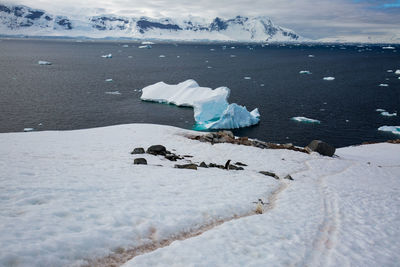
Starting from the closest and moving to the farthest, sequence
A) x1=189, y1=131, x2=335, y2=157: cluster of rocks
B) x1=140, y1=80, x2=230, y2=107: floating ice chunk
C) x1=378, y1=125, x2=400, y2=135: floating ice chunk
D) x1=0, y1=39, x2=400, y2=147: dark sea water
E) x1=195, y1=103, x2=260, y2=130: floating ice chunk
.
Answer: x1=189, y1=131, x2=335, y2=157: cluster of rocks, x1=378, y1=125, x2=400, y2=135: floating ice chunk, x1=0, y1=39, x2=400, y2=147: dark sea water, x1=195, y1=103, x2=260, y2=130: floating ice chunk, x1=140, y1=80, x2=230, y2=107: floating ice chunk

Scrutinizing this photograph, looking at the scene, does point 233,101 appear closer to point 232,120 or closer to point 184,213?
point 232,120

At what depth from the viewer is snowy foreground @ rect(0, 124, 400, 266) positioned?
8.41 meters

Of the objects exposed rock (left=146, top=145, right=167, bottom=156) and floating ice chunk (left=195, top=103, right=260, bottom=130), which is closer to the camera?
exposed rock (left=146, top=145, right=167, bottom=156)

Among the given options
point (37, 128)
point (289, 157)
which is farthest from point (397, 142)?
point (37, 128)

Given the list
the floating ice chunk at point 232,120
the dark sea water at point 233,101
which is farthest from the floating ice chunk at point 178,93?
the floating ice chunk at point 232,120

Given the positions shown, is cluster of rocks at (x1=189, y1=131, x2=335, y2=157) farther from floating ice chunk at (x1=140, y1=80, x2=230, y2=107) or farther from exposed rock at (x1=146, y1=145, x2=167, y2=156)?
floating ice chunk at (x1=140, y1=80, x2=230, y2=107)

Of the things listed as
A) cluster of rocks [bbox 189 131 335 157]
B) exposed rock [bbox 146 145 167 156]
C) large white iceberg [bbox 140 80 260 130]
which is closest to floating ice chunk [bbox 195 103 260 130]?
large white iceberg [bbox 140 80 260 130]

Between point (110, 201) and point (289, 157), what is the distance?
672 inches

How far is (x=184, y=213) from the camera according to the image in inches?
438

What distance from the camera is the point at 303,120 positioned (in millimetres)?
47438

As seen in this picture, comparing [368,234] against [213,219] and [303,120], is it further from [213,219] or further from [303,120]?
[303,120]

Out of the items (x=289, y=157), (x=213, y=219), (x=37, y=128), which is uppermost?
(x=213, y=219)

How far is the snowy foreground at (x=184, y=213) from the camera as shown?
8.41 m

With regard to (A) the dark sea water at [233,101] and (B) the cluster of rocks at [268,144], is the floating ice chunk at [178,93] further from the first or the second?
(B) the cluster of rocks at [268,144]
